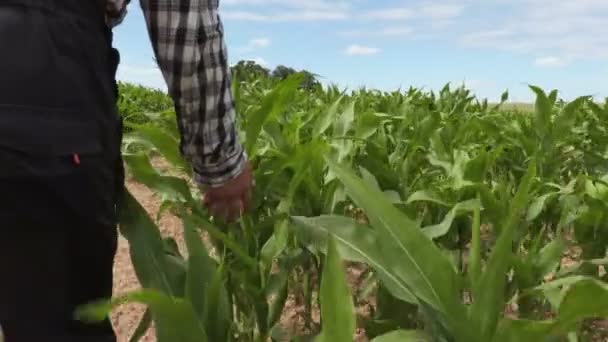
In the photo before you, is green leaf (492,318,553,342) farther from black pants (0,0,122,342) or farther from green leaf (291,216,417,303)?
black pants (0,0,122,342)

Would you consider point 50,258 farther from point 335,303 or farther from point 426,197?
point 426,197

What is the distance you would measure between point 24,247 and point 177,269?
0.38 metres

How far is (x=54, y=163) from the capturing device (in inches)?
39.9

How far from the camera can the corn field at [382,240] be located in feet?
3.07

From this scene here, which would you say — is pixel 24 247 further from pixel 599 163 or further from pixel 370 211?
pixel 599 163

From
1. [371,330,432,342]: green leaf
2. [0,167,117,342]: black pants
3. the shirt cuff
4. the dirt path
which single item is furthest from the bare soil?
[371,330,432,342]: green leaf

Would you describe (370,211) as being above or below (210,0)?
below

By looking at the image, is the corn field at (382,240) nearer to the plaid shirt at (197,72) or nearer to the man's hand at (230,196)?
the man's hand at (230,196)

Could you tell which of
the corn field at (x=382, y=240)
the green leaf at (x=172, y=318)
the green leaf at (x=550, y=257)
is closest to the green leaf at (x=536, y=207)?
the corn field at (x=382, y=240)

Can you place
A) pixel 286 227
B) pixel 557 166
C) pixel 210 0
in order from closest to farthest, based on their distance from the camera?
pixel 210 0, pixel 286 227, pixel 557 166

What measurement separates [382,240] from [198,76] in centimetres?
43

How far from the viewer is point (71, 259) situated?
1120 millimetres

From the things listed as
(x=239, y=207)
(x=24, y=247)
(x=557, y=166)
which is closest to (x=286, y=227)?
(x=239, y=207)

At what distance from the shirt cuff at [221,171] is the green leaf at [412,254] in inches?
15.9
